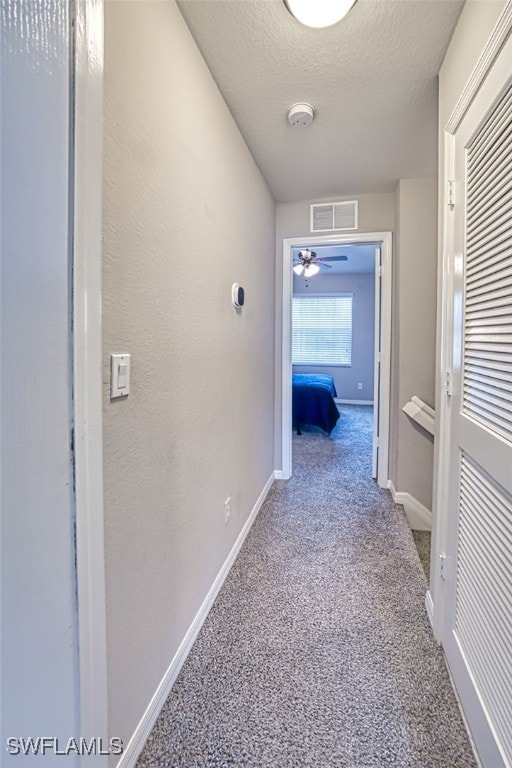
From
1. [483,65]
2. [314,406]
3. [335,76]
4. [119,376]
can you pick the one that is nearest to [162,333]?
[119,376]

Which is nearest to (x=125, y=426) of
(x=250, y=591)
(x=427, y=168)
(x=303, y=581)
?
(x=250, y=591)

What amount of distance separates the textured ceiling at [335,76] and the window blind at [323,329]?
441 cm

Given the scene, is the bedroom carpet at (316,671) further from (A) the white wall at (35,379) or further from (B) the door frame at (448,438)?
(A) the white wall at (35,379)

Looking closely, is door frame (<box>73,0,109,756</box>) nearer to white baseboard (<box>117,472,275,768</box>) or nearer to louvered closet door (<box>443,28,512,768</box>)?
white baseboard (<box>117,472,275,768</box>)

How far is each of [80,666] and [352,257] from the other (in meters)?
5.75

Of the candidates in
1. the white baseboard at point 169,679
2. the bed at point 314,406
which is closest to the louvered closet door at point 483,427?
the white baseboard at point 169,679

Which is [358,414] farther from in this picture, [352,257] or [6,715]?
[6,715]

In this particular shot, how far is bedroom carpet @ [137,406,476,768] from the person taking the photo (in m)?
1.02

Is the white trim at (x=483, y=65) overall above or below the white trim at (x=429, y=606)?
above

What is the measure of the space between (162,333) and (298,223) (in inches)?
87.8

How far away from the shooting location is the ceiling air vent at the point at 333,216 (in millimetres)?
2756

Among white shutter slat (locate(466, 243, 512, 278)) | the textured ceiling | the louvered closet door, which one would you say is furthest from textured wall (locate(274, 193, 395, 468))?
white shutter slat (locate(466, 243, 512, 278))

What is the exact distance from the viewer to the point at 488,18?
1008 millimetres

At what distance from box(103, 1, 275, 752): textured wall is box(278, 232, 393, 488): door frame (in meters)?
1.17
